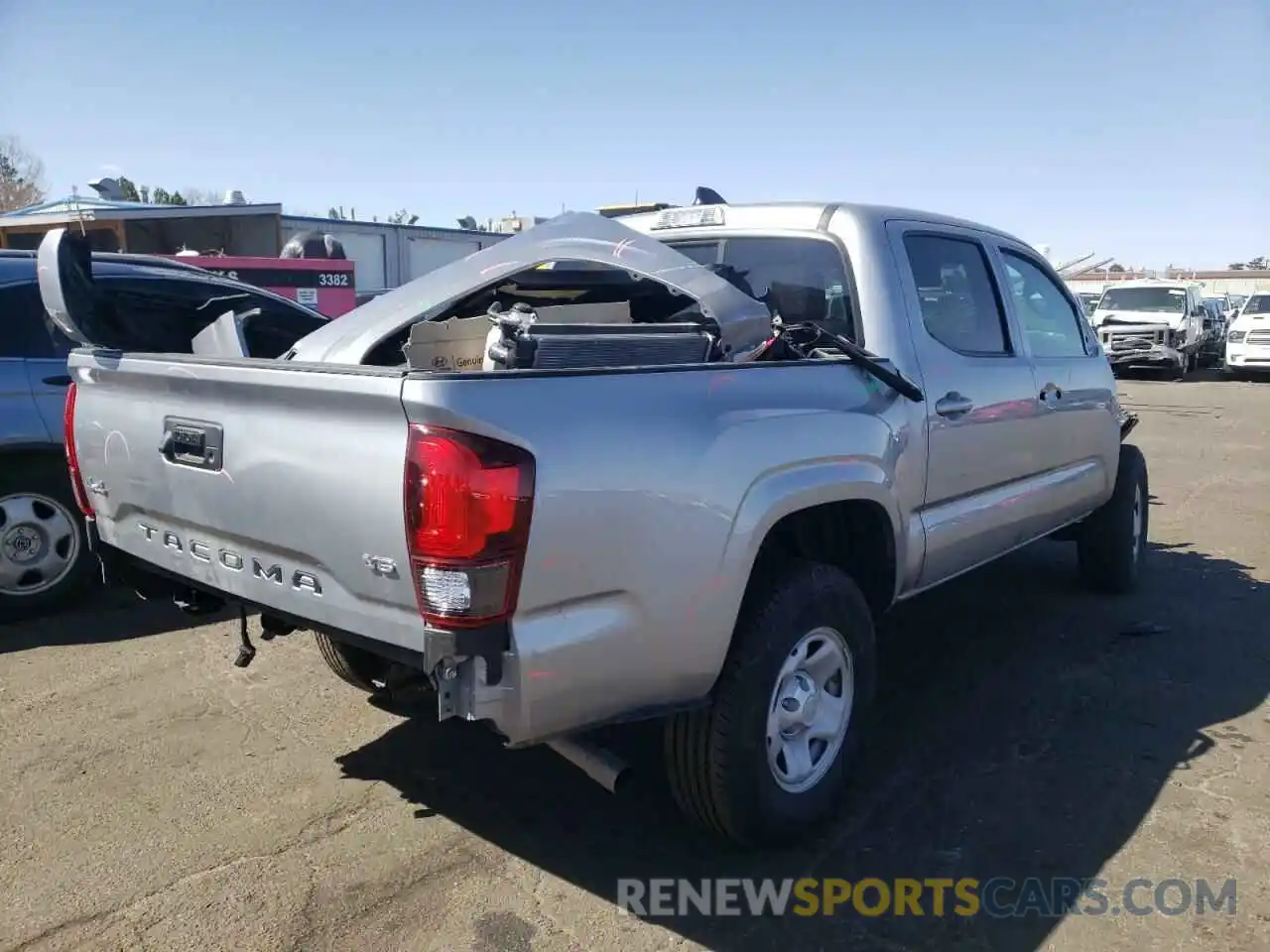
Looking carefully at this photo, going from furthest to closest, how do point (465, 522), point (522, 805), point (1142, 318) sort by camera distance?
1. point (1142, 318)
2. point (522, 805)
3. point (465, 522)

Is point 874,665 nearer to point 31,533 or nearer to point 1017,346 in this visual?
point 1017,346

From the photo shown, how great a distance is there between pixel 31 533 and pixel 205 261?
6.88 metres

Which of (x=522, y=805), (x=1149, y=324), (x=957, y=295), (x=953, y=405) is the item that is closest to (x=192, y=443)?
(x=522, y=805)

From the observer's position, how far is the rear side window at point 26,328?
5.13 metres

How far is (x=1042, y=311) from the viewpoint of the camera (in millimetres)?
5008

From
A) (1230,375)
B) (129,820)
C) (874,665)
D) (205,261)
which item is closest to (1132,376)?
(1230,375)

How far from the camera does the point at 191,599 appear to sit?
3.29m

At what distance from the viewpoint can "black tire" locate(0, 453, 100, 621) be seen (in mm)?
5043

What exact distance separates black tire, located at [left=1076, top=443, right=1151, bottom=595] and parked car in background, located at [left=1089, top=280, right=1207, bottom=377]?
57.2ft

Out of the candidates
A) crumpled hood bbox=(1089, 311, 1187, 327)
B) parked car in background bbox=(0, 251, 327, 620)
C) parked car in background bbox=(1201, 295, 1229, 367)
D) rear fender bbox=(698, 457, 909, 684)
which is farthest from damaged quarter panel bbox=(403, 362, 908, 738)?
parked car in background bbox=(1201, 295, 1229, 367)

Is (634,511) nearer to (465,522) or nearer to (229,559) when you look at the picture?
(465,522)

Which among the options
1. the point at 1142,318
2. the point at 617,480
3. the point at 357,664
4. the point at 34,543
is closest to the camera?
the point at 617,480

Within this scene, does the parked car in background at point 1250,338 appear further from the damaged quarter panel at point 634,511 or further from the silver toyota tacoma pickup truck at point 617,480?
the damaged quarter panel at point 634,511

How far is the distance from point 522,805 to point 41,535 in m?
3.25
